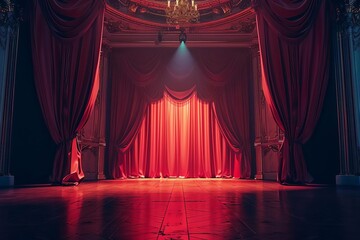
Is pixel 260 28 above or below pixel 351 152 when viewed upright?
above

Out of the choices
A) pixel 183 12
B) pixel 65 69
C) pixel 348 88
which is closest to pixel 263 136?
pixel 348 88

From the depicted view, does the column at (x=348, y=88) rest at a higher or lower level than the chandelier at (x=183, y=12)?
lower

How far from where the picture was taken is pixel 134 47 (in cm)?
916

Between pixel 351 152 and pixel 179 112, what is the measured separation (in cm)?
511

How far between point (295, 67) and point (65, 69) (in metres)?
4.28

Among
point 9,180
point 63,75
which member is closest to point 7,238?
point 9,180

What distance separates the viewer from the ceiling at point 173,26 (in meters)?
8.09

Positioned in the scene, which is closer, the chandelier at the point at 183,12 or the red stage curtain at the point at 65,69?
the red stage curtain at the point at 65,69

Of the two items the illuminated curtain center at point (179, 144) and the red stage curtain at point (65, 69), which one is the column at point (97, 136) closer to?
the illuminated curtain center at point (179, 144)

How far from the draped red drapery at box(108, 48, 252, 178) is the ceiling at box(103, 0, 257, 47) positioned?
1.23 ft

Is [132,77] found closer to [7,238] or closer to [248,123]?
[248,123]

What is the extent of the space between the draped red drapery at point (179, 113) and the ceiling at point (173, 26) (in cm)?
38

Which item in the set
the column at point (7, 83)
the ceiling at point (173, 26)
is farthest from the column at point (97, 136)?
the column at point (7, 83)

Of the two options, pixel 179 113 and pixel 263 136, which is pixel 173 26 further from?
pixel 263 136
